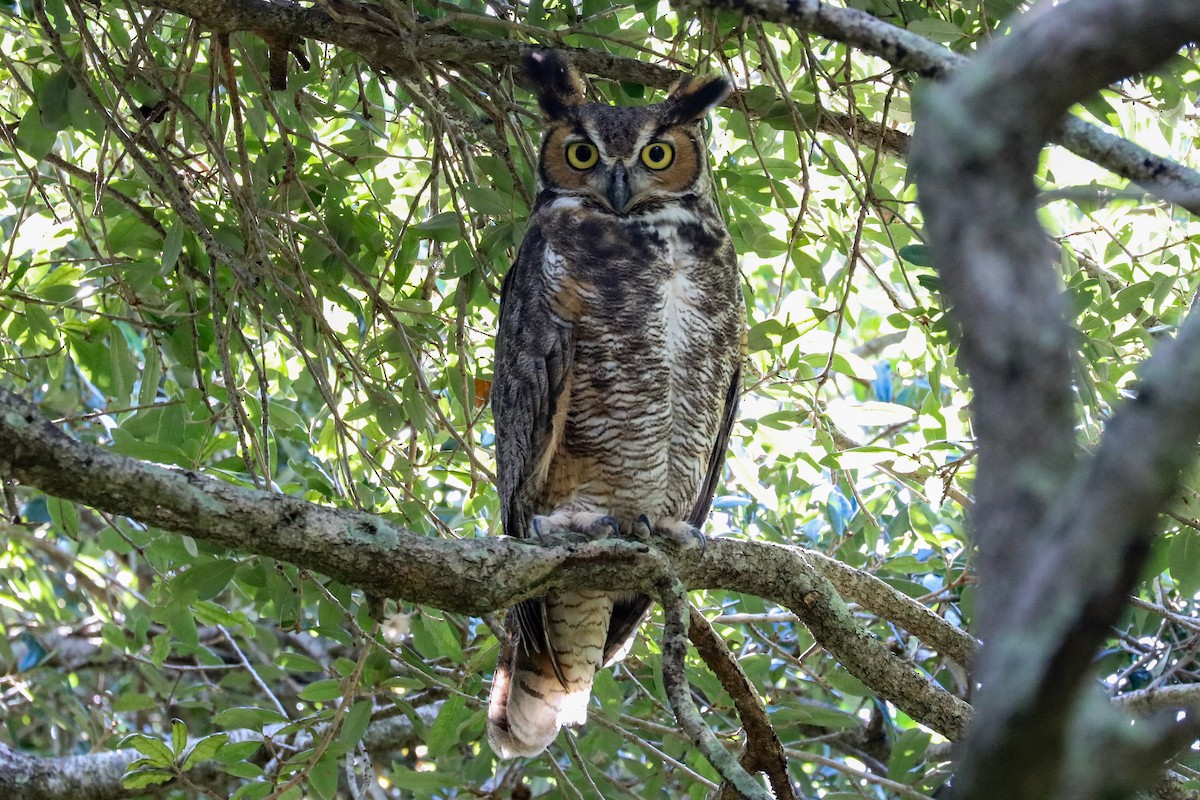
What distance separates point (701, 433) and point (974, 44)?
114cm

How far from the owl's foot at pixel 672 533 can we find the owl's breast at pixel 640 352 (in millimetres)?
71

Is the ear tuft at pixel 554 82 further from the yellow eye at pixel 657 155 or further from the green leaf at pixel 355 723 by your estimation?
the green leaf at pixel 355 723

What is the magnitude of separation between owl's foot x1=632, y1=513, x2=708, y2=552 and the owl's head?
78 cm

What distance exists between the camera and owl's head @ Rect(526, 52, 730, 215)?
8.74 ft

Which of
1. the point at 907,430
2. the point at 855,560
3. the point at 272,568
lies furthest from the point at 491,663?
the point at 907,430

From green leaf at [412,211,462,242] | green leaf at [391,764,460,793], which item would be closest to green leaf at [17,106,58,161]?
green leaf at [412,211,462,242]

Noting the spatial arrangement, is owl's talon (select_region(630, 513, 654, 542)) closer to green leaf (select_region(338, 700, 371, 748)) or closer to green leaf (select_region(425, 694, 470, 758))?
green leaf (select_region(425, 694, 470, 758))

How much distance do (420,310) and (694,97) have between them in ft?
2.82

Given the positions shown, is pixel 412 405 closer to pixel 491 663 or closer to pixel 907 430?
pixel 491 663

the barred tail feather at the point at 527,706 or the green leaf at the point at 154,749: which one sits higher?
the barred tail feather at the point at 527,706

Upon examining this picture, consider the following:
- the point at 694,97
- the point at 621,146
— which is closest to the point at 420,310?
the point at 621,146

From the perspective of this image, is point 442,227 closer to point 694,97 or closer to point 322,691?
point 694,97

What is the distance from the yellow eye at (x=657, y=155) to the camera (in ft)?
9.00

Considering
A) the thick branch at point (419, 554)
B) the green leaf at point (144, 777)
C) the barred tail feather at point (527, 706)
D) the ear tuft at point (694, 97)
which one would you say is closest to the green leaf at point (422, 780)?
the barred tail feather at point (527, 706)
